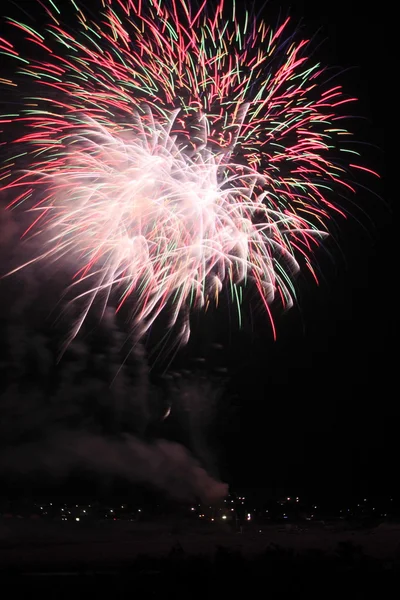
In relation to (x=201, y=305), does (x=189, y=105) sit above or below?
above

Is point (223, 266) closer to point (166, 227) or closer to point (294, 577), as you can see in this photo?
point (166, 227)

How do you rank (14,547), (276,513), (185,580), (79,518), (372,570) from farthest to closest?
(276,513), (79,518), (14,547), (372,570), (185,580)

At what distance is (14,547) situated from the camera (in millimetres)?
12594

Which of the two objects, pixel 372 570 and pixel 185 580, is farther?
pixel 372 570

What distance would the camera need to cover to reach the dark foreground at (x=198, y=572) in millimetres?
9078

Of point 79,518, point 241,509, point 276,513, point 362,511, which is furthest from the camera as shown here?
point 362,511

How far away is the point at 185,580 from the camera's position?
30.2ft

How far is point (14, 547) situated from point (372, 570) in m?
6.95

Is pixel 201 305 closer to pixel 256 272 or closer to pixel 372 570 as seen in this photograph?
pixel 256 272

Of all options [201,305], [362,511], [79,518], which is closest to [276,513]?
[362,511]

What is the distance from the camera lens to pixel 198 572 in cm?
943

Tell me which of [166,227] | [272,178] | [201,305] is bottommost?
[201,305]

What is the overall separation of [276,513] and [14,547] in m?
13.0

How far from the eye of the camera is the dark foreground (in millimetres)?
9078
